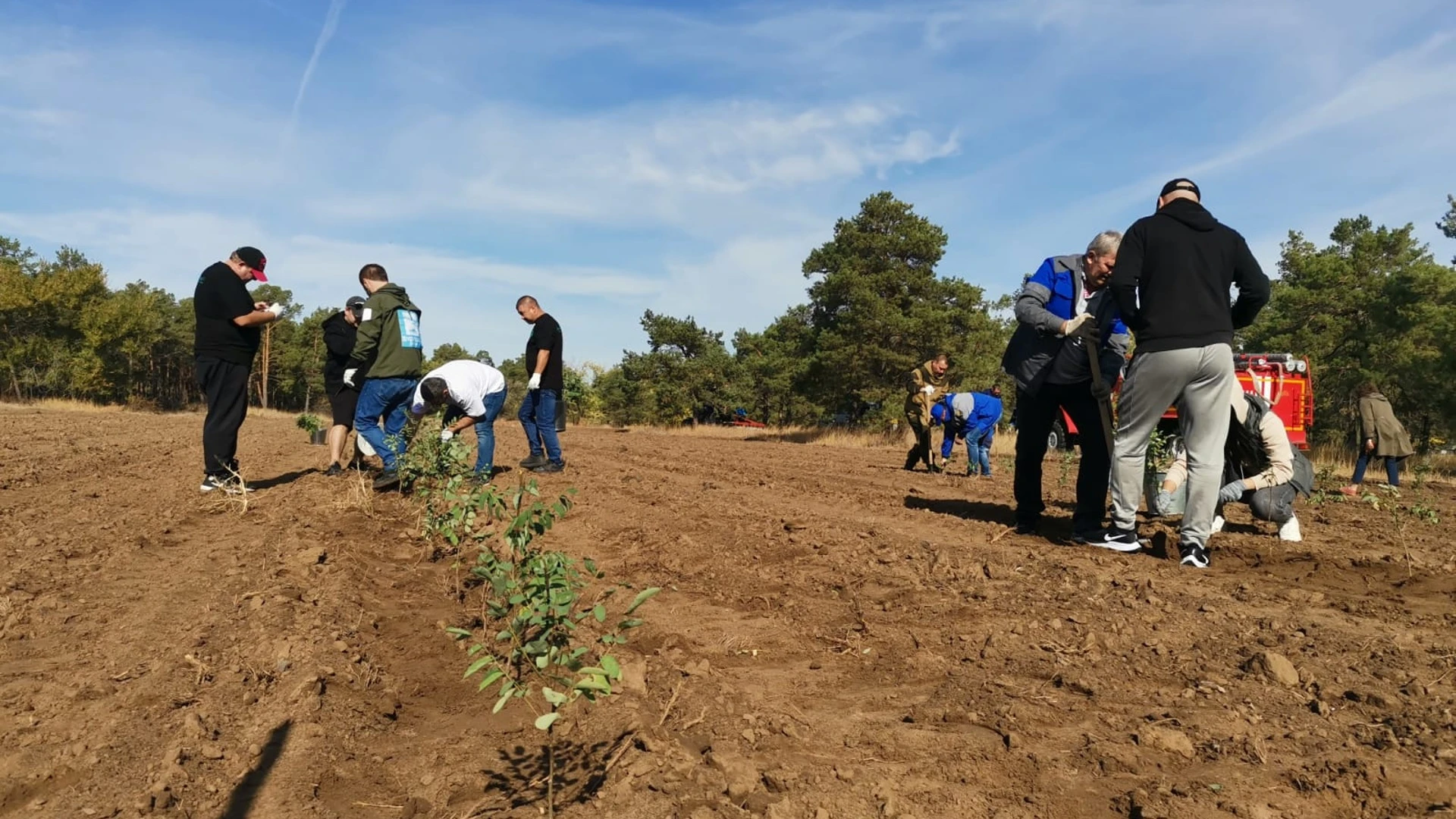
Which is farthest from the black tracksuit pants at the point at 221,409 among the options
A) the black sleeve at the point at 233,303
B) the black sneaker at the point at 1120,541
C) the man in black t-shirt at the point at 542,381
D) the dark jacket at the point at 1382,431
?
the dark jacket at the point at 1382,431

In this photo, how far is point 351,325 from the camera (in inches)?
303

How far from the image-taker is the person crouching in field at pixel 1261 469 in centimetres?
515

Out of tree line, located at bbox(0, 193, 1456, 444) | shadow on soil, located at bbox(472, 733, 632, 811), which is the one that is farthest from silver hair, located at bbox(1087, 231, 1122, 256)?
tree line, located at bbox(0, 193, 1456, 444)

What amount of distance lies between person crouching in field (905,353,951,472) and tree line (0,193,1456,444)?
41.7 feet

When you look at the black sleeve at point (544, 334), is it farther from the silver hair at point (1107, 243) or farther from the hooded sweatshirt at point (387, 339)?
the silver hair at point (1107, 243)

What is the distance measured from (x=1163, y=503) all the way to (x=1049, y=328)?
4.82ft

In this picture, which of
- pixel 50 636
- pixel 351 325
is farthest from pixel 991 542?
pixel 351 325

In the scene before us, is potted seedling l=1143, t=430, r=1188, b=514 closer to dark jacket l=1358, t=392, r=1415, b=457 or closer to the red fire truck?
dark jacket l=1358, t=392, r=1415, b=457

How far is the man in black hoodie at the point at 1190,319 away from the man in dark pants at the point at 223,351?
18.7 ft

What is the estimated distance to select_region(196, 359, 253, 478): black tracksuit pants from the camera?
20.1 feet

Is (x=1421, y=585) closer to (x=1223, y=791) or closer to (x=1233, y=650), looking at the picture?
(x=1233, y=650)

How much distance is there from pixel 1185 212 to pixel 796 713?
10.9 feet

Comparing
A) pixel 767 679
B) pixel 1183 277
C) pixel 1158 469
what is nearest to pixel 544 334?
A: pixel 1158 469

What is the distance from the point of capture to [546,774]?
89.0 inches
